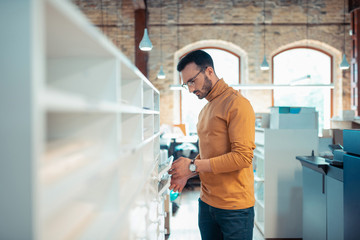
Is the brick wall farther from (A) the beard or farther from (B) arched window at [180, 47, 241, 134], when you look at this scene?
(A) the beard

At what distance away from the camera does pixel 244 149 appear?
1.70m

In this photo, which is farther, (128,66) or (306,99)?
(306,99)

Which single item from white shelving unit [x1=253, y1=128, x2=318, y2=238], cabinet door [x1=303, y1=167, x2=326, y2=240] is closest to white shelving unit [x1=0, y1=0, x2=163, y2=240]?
cabinet door [x1=303, y1=167, x2=326, y2=240]

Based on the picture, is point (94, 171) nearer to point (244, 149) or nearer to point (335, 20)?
point (244, 149)

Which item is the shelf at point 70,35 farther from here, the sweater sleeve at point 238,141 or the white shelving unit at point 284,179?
the white shelving unit at point 284,179

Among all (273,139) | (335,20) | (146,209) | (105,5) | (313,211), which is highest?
(105,5)

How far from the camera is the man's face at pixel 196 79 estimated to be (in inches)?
76.5

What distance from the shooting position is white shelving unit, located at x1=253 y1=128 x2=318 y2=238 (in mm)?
3656

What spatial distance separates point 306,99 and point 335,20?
2155mm

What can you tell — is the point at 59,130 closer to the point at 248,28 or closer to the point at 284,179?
the point at 284,179

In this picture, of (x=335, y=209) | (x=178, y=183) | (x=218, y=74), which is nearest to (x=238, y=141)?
(x=178, y=183)

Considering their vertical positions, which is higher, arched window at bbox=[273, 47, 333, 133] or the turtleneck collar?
arched window at bbox=[273, 47, 333, 133]

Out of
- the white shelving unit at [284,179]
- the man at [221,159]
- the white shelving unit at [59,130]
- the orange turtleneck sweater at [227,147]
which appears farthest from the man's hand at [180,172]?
the white shelving unit at [284,179]

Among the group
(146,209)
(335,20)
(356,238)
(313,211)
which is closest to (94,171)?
(146,209)
